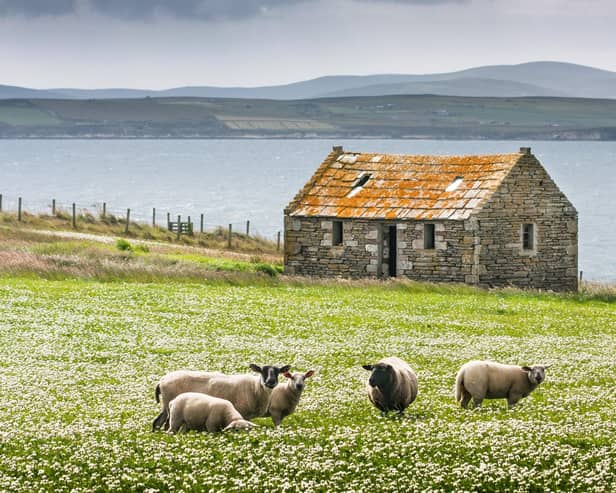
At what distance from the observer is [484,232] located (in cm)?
5728

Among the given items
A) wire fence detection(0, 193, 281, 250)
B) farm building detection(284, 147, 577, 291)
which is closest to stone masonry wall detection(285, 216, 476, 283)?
farm building detection(284, 147, 577, 291)

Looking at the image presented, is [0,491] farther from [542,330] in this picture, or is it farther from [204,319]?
[542,330]

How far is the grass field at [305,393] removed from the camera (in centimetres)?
1994

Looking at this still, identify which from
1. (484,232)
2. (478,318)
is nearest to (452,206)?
(484,232)

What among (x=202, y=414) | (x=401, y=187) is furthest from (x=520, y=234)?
(x=202, y=414)

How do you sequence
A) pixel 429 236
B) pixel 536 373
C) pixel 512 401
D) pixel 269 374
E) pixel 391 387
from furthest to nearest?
pixel 429 236
pixel 512 401
pixel 536 373
pixel 391 387
pixel 269 374

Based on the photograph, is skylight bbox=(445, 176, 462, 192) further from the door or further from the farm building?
the door

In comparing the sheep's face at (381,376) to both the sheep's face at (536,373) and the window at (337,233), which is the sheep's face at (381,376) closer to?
the sheep's face at (536,373)

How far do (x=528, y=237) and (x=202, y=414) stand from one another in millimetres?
39579

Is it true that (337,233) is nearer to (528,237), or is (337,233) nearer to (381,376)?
(528,237)

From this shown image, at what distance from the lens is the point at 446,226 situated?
57.7 meters

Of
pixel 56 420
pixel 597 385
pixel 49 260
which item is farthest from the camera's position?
pixel 49 260

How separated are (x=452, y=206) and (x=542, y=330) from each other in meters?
19.3

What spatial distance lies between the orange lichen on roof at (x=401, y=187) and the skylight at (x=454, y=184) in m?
0.08
